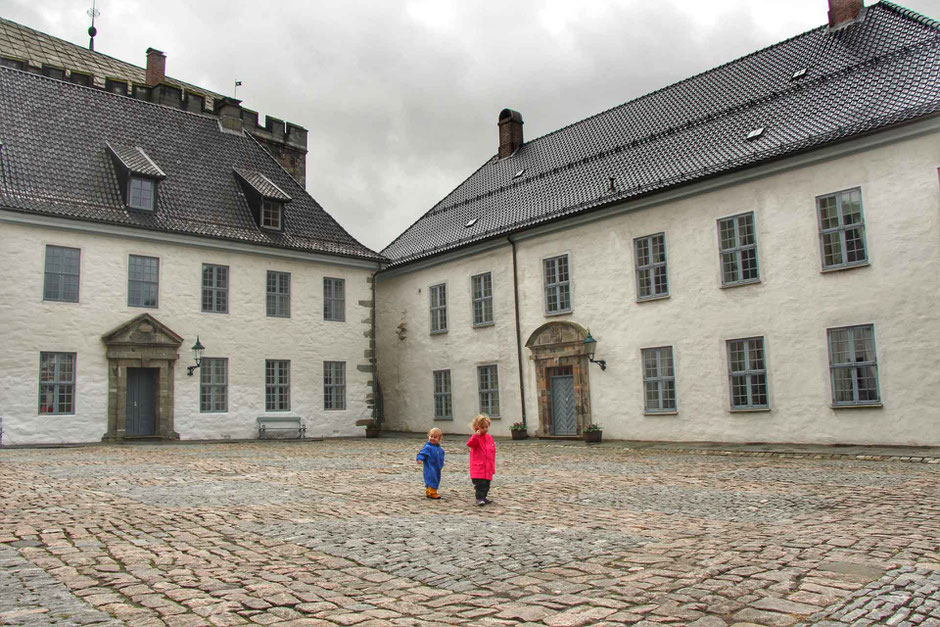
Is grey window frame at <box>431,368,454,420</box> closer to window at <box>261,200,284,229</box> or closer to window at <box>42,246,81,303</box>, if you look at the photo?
window at <box>261,200,284,229</box>

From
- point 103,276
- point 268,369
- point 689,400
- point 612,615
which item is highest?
point 103,276

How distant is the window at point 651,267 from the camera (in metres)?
20.5

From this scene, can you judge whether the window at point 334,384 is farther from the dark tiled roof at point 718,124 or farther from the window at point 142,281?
the window at point 142,281

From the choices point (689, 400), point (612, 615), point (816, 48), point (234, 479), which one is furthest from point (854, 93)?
point (612, 615)

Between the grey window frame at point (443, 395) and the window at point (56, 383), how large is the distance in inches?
450

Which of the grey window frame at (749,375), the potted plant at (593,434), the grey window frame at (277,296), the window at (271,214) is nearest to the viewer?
the grey window frame at (749,375)

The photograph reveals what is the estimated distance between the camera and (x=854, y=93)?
18.5 meters

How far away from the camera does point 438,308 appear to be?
27.3m

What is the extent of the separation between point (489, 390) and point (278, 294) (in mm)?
7713

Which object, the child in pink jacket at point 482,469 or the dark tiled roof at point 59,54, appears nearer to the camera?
the child in pink jacket at point 482,469

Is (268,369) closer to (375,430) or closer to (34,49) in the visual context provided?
(375,430)

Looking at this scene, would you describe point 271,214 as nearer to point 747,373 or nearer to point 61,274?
point 61,274

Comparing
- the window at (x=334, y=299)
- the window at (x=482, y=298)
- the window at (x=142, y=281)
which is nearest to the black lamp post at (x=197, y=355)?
the window at (x=142, y=281)

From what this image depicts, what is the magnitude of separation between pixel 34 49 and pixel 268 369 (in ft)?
70.0
